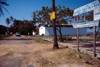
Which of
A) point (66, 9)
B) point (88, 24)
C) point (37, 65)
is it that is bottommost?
point (37, 65)

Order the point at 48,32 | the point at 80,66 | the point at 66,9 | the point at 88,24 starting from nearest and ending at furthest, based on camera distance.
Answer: the point at 80,66
the point at 88,24
the point at 66,9
the point at 48,32

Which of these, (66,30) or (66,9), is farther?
(66,30)

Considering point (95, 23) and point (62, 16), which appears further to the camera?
point (62, 16)

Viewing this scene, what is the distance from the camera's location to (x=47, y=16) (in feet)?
42.4

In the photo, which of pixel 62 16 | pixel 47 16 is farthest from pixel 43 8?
pixel 62 16

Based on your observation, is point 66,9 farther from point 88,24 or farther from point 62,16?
point 88,24

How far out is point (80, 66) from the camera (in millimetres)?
4195

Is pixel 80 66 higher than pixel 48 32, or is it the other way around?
pixel 48 32

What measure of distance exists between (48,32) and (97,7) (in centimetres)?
2961

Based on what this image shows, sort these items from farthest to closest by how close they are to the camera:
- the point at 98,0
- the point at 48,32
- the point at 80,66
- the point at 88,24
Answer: the point at 48,32 → the point at 88,24 → the point at 98,0 → the point at 80,66

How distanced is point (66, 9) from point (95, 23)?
7.83 meters

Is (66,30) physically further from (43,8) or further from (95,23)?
(95,23)

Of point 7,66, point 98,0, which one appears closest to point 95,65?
point 98,0

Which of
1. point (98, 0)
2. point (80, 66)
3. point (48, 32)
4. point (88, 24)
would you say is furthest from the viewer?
point (48, 32)
